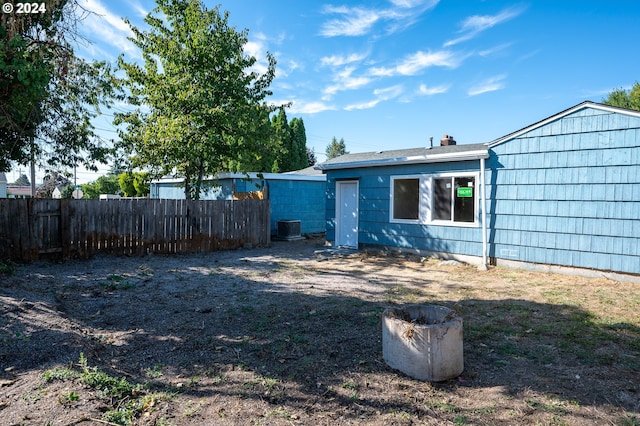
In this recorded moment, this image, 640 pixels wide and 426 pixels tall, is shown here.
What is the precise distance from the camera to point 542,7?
9305 millimetres

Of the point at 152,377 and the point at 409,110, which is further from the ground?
the point at 409,110

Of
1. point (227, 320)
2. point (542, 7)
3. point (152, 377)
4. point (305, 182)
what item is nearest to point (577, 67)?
point (542, 7)

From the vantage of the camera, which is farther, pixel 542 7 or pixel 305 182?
pixel 305 182

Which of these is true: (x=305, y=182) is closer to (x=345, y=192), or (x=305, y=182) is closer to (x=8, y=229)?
(x=345, y=192)

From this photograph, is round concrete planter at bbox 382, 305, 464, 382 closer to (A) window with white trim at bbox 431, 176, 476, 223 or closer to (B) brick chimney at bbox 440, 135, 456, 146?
(A) window with white trim at bbox 431, 176, 476, 223

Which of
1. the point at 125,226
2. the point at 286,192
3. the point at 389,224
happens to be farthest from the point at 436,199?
the point at 125,226

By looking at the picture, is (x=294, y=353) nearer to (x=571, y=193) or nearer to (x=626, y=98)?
(x=571, y=193)

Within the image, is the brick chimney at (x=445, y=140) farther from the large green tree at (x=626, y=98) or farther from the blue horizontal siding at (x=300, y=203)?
the large green tree at (x=626, y=98)

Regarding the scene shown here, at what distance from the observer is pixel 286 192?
15.0 metres

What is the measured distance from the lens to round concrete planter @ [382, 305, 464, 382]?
10.2 feet

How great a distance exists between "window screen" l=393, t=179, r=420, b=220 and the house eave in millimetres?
568

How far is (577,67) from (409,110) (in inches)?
397

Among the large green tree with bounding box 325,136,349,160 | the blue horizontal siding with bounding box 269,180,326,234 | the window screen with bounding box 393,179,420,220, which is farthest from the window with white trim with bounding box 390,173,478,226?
the large green tree with bounding box 325,136,349,160

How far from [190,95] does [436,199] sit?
7674 mm
